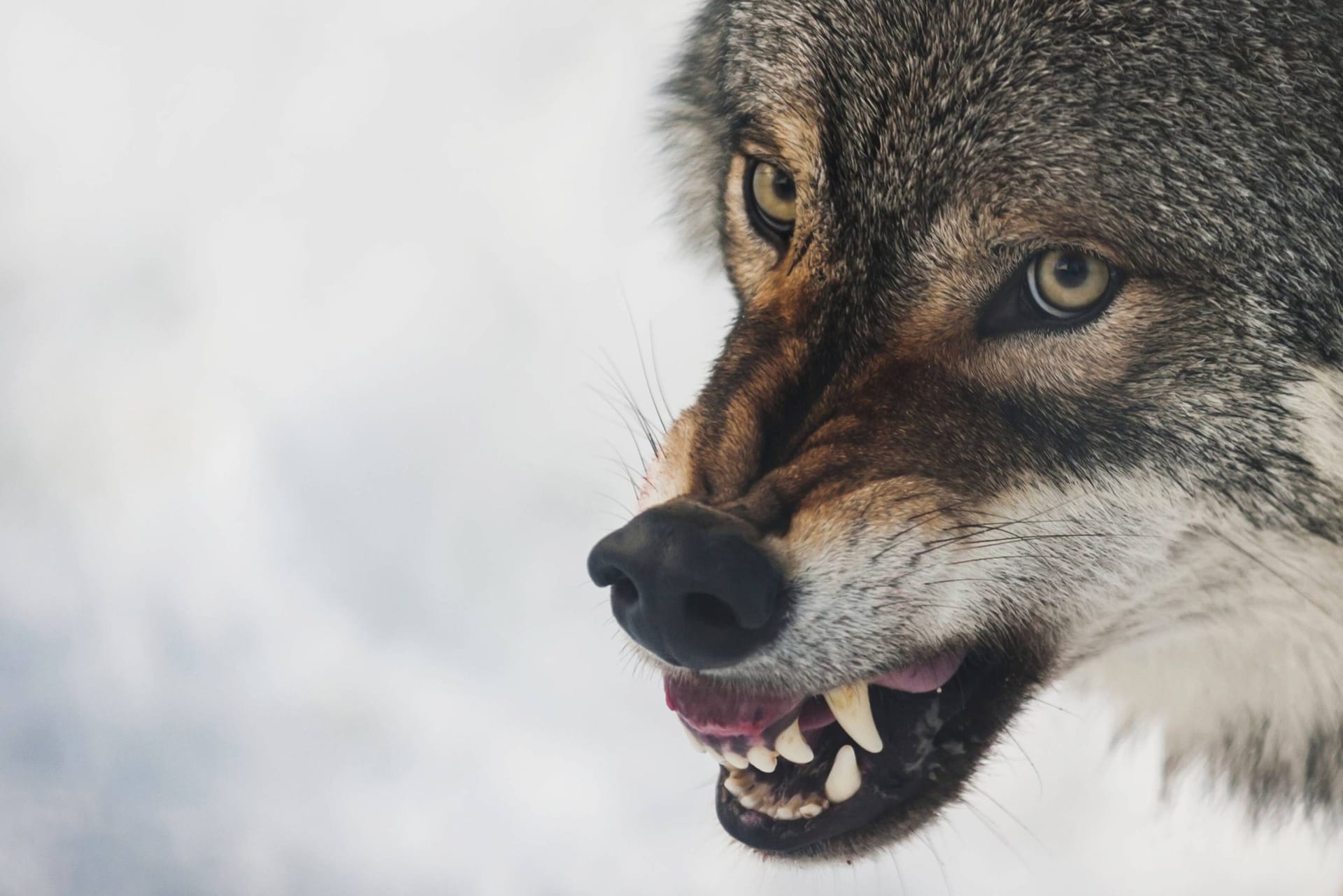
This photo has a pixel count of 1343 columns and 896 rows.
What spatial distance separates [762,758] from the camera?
1610 mm

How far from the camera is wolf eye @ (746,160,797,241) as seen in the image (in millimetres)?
1747

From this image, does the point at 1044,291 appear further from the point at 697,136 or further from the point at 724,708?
the point at 697,136

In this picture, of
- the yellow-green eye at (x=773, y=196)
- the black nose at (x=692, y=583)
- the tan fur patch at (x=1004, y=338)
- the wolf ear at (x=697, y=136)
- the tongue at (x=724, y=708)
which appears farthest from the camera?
the wolf ear at (x=697, y=136)

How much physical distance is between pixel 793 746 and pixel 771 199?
0.76 metres

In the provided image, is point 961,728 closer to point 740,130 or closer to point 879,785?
point 879,785

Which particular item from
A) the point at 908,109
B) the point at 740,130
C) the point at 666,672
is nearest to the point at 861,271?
the point at 908,109

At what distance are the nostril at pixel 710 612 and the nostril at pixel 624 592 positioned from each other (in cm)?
7

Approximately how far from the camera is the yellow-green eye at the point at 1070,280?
58.1 inches

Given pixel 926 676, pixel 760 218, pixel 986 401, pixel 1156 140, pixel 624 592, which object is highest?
pixel 760 218

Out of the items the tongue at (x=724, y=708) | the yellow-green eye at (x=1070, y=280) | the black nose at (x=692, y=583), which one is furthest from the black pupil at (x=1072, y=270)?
the tongue at (x=724, y=708)

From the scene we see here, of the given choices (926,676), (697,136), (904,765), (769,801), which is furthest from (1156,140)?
(697,136)

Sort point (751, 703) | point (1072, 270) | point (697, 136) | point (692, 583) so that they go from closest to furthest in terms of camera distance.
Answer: point (692, 583), point (1072, 270), point (751, 703), point (697, 136)

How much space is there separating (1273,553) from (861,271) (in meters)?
0.63

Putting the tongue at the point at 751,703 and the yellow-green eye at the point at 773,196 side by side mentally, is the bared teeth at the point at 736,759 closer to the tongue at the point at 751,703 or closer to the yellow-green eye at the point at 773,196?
the tongue at the point at 751,703
